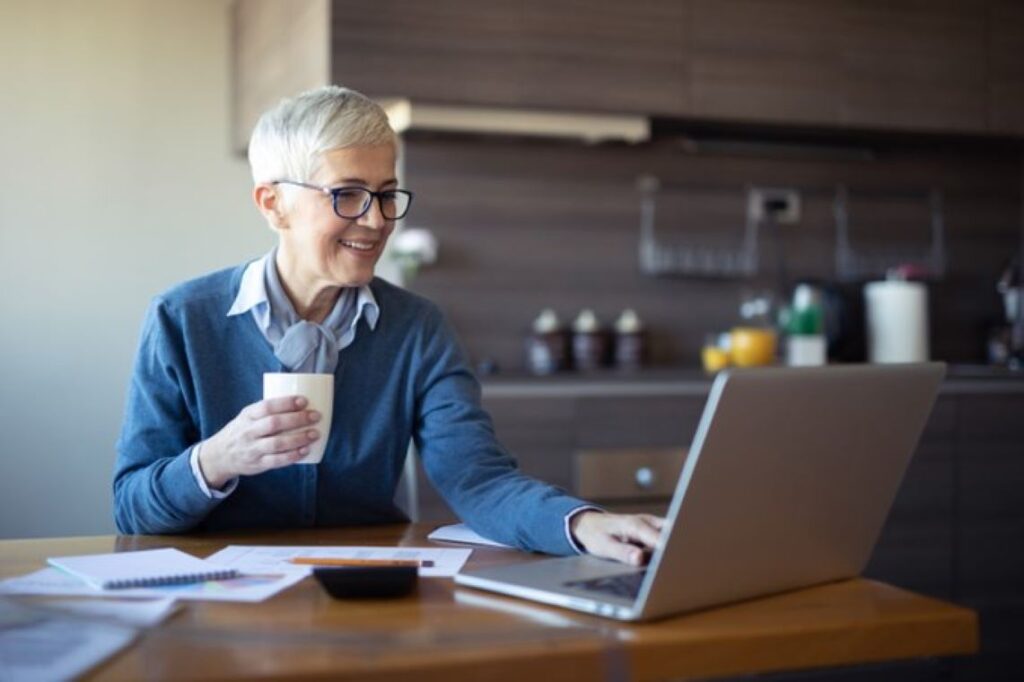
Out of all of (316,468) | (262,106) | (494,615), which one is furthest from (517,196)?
(494,615)

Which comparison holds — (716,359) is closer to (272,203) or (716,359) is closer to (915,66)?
(915,66)

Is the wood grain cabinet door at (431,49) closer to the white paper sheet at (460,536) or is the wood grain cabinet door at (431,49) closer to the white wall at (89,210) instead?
the white wall at (89,210)

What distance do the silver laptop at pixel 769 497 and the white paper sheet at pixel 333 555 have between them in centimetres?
5

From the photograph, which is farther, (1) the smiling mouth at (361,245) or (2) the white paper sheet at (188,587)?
(1) the smiling mouth at (361,245)

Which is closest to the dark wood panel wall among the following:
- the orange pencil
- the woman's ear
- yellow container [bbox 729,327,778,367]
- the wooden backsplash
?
the wooden backsplash

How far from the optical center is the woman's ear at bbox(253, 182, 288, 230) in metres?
1.78

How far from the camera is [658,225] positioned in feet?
12.4

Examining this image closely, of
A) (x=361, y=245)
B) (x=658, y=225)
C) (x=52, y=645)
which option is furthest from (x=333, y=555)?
(x=658, y=225)

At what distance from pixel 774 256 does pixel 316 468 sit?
8.14 ft

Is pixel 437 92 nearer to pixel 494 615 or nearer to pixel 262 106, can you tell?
pixel 262 106

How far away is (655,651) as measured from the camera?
3.41 ft

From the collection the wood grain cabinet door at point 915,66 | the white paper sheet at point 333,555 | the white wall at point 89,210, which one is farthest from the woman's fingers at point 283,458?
the wood grain cabinet door at point 915,66

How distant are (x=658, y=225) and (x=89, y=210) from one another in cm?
172

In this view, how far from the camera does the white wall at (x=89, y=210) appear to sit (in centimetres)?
Result: 366
